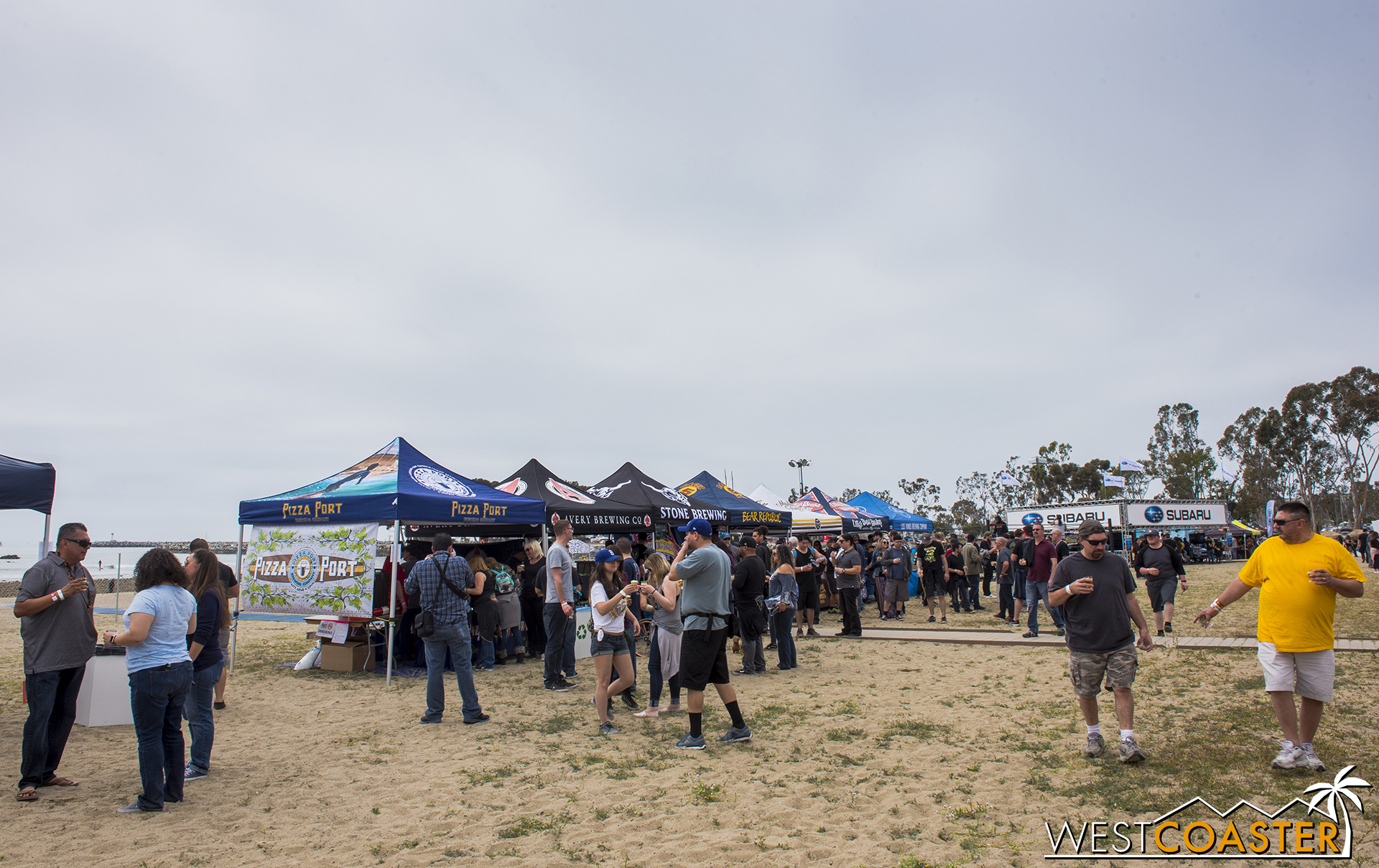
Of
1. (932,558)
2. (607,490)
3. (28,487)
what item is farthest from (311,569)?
(932,558)

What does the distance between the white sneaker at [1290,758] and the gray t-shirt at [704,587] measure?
11.2ft

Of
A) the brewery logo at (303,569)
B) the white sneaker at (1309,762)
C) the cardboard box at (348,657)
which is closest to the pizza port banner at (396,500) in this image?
the brewery logo at (303,569)

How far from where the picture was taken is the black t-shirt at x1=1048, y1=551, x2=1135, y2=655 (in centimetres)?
479

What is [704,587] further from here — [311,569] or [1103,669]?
[311,569]

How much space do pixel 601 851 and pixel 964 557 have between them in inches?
504

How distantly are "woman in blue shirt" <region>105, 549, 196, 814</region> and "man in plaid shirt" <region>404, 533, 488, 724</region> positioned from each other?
7.00 ft

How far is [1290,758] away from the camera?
14.6 feet

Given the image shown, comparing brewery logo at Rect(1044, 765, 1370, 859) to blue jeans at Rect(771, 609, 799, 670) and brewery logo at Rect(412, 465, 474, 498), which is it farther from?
brewery logo at Rect(412, 465, 474, 498)

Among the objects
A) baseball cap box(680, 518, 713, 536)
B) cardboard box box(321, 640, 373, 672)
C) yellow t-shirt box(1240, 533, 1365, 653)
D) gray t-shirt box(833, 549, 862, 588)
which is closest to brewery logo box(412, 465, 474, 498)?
cardboard box box(321, 640, 373, 672)

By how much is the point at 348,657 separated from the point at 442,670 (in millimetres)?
3357

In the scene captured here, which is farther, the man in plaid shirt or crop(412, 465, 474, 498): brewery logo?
crop(412, 465, 474, 498): brewery logo

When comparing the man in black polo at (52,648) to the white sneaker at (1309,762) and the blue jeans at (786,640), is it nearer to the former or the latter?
the blue jeans at (786,640)

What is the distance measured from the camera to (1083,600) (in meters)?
4.91

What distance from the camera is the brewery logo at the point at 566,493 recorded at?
1155cm
